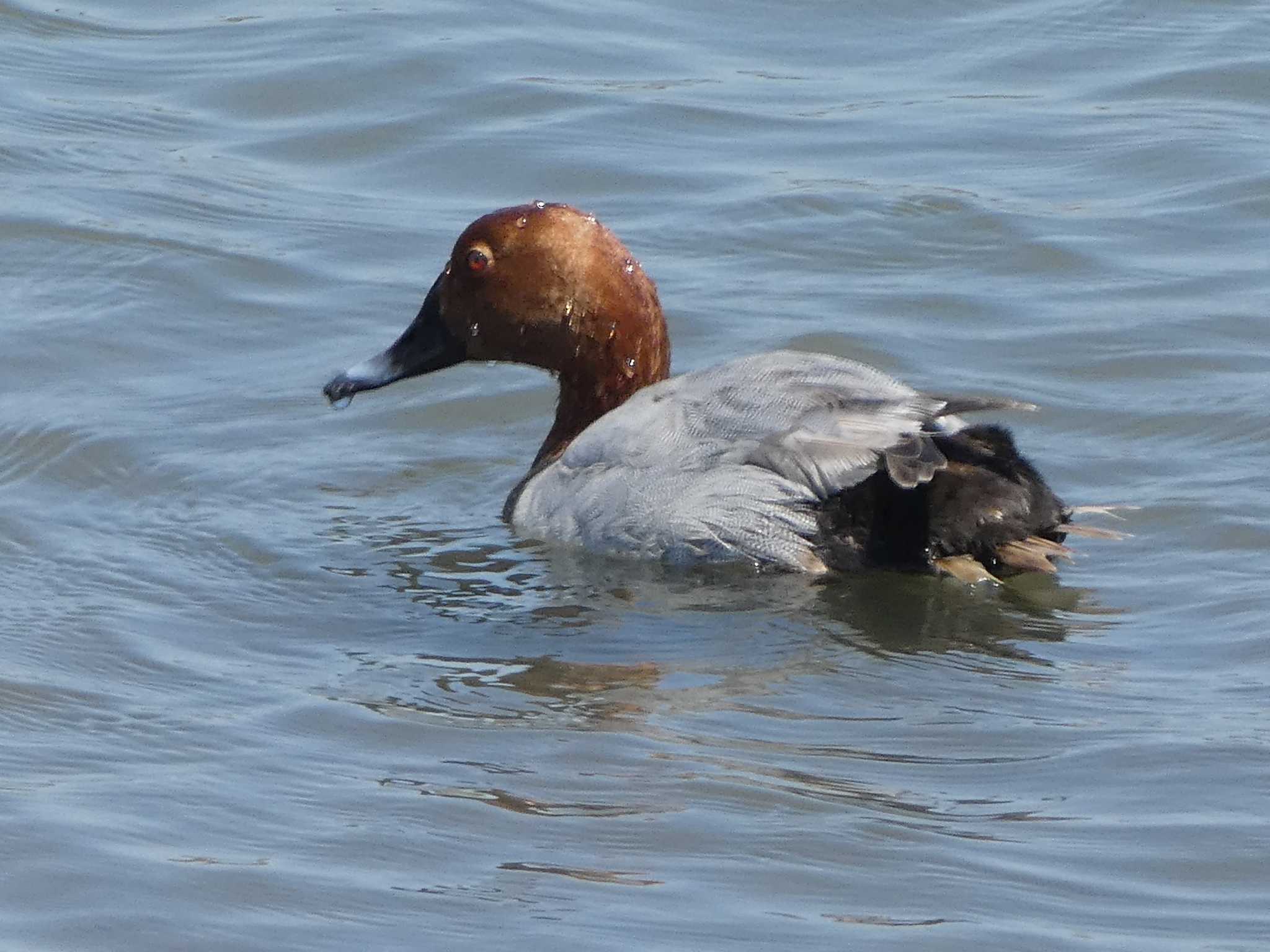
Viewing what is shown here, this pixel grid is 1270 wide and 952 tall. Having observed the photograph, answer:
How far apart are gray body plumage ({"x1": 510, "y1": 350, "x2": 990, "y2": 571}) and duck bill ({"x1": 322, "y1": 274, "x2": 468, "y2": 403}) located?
1073mm

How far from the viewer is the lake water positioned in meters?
4.37

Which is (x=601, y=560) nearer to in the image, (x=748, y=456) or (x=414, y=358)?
(x=748, y=456)

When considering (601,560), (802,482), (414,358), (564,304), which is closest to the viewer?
(802,482)

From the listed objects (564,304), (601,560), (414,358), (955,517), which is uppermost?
(564,304)

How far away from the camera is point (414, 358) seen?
24.6 ft

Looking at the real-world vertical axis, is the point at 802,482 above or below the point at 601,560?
above

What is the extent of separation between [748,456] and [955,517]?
568 mm

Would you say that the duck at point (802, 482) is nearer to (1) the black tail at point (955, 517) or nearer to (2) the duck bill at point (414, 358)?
(1) the black tail at point (955, 517)

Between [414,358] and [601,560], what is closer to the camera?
[601,560]

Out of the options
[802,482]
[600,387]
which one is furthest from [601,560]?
[600,387]

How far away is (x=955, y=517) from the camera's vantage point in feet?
19.7

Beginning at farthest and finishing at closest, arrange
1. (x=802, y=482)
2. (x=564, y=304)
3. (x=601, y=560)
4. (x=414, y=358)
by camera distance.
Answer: (x=414, y=358) → (x=564, y=304) → (x=601, y=560) → (x=802, y=482)

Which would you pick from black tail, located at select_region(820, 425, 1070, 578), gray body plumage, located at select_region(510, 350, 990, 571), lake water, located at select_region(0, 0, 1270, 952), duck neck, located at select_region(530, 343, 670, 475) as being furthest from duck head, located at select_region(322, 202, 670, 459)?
black tail, located at select_region(820, 425, 1070, 578)

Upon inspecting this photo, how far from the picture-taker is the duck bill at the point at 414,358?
7.40 m
